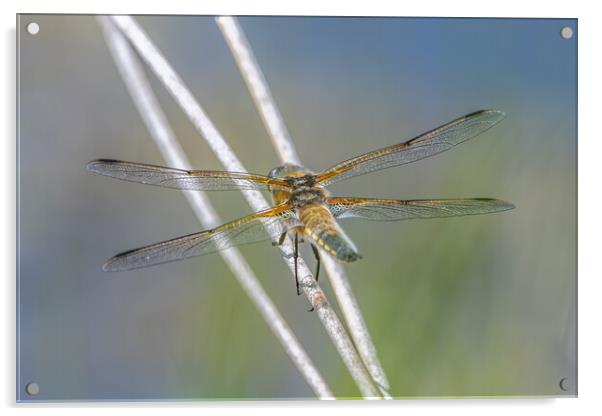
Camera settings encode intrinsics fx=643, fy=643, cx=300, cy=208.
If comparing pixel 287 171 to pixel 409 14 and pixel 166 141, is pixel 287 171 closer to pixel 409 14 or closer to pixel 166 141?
pixel 166 141

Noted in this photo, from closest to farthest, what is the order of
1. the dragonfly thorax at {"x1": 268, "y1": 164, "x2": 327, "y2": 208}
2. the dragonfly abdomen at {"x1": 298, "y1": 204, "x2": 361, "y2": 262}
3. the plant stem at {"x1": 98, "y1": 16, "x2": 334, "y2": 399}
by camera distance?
1. the dragonfly abdomen at {"x1": 298, "y1": 204, "x2": 361, "y2": 262}
2. the dragonfly thorax at {"x1": 268, "y1": 164, "x2": 327, "y2": 208}
3. the plant stem at {"x1": 98, "y1": 16, "x2": 334, "y2": 399}

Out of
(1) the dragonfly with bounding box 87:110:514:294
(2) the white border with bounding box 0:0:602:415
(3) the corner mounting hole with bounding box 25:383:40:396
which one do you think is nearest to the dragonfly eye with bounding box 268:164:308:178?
(1) the dragonfly with bounding box 87:110:514:294

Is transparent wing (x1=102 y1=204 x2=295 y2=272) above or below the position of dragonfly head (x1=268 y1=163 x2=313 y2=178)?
below

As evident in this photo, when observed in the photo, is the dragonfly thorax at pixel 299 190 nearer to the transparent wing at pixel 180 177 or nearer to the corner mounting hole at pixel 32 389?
the transparent wing at pixel 180 177

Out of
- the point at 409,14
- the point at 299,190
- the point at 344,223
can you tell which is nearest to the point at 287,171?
the point at 299,190

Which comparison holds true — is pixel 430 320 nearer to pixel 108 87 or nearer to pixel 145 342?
pixel 145 342

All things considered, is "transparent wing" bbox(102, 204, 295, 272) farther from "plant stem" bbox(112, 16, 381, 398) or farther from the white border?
the white border

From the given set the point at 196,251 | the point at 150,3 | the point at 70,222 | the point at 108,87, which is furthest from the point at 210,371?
the point at 150,3

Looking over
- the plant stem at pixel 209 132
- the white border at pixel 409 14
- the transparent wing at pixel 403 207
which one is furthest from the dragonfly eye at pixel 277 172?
the white border at pixel 409 14
